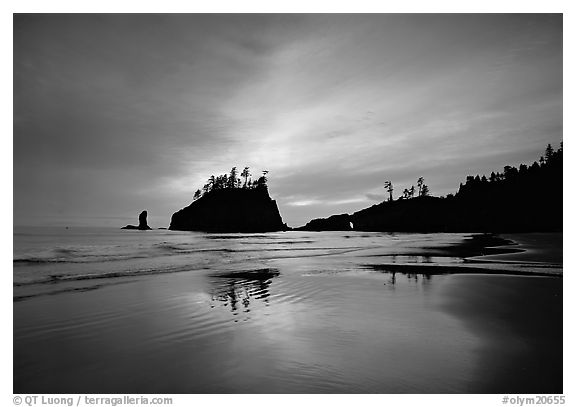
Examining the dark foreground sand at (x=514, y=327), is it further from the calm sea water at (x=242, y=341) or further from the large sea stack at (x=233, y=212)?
the large sea stack at (x=233, y=212)

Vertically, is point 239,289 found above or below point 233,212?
below

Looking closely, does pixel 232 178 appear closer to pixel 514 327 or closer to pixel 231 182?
pixel 231 182

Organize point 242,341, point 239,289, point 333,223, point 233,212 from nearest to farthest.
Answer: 1. point 242,341
2. point 239,289
3. point 233,212
4. point 333,223

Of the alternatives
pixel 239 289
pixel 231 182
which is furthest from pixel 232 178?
pixel 239 289

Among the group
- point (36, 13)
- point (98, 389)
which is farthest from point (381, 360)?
point (36, 13)

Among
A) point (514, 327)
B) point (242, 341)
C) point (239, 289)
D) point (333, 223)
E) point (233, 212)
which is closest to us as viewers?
point (242, 341)

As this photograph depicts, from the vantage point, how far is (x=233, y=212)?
Result: 9369 cm

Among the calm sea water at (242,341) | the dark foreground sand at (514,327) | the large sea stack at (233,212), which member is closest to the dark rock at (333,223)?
the large sea stack at (233,212)

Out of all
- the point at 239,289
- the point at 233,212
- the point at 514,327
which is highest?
the point at 233,212

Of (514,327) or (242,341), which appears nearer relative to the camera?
(242,341)

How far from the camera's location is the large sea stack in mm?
93188
